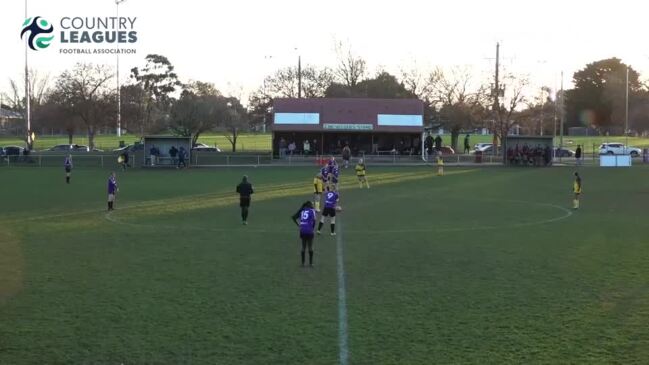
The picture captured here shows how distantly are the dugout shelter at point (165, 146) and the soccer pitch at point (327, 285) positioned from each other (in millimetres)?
25083

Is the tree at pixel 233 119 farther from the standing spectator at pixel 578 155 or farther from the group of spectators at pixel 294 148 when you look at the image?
the standing spectator at pixel 578 155

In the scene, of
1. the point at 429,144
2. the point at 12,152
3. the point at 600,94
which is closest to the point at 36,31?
the point at 12,152

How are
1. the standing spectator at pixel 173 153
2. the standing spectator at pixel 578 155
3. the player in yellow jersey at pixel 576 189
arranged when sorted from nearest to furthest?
1. the player in yellow jersey at pixel 576 189
2. the standing spectator at pixel 173 153
3. the standing spectator at pixel 578 155

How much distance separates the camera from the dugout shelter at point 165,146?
167ft

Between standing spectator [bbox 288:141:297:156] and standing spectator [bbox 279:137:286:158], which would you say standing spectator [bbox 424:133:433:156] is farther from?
standing spectator [bbox 279:137:286:158]

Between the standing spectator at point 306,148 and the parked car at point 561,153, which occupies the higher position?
the standing spectator at point 306,148

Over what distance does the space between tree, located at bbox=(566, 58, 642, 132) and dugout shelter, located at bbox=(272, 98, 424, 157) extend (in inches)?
2244

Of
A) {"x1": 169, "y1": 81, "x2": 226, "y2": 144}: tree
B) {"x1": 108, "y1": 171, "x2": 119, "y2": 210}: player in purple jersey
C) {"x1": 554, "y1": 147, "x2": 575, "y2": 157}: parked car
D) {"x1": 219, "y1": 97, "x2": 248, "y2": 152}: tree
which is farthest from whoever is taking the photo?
{"x1": 219, "y1": 97, "x2": 248, "y2": 152}: tree

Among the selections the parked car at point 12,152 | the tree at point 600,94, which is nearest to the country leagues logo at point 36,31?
the parked car at point 12,152

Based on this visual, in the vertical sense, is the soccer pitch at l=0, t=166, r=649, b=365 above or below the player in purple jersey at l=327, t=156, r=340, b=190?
below

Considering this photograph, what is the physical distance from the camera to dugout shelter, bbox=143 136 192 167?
50.8 metres

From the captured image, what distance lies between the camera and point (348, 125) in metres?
57.1

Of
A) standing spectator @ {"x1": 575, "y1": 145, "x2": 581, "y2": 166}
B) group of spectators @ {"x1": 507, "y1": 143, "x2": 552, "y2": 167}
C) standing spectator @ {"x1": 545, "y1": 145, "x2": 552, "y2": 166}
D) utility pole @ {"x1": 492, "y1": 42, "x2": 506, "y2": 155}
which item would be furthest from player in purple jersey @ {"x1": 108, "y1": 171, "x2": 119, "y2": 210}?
utility pole @ {"x1": 492, "y1": 42, "x2": 506, "y2": 155}

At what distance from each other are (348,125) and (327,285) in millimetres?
45512
